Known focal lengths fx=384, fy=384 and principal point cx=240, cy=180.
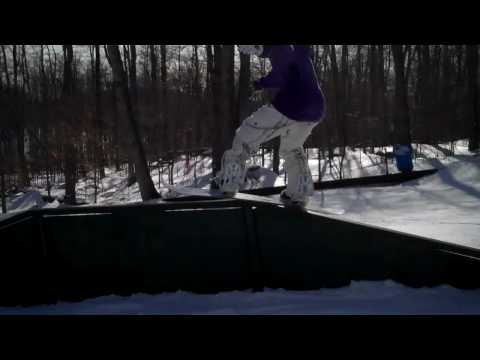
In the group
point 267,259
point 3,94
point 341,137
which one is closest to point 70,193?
point 3,94

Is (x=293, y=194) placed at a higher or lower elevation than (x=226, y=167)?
lower

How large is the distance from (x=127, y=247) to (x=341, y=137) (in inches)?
631

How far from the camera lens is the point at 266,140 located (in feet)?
11.2

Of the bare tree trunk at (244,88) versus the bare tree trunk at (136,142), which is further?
the bare tree trunk at (244,88)

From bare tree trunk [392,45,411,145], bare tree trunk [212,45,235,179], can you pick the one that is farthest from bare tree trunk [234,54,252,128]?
bare tree trunk [392,45,411,145]

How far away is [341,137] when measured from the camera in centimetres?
1739

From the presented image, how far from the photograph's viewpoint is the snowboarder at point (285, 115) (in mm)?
3191

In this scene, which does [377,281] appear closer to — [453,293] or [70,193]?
[453,293]

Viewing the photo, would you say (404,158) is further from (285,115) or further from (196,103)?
(196,103)

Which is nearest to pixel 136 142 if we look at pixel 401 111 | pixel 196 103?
pixel 401 111

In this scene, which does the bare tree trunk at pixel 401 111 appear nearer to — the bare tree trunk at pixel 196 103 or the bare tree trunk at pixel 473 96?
the bare tree trunk at pixel 473 96

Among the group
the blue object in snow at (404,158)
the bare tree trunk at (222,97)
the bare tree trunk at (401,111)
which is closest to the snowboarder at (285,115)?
the bare tree trunk at (222,97)

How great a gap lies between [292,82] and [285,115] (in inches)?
11.0

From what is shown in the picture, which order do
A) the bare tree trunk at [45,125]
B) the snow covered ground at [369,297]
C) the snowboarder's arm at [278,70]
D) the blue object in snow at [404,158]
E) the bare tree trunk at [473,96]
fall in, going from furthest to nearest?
1. the bare tree trunk at [473,96]
2. the bare tree trunk at [45,125]
3. the blue object in snow at [404,158]
4. the snowboarder's arm at [278,70]
5. the snow covered ground at [369,297]
